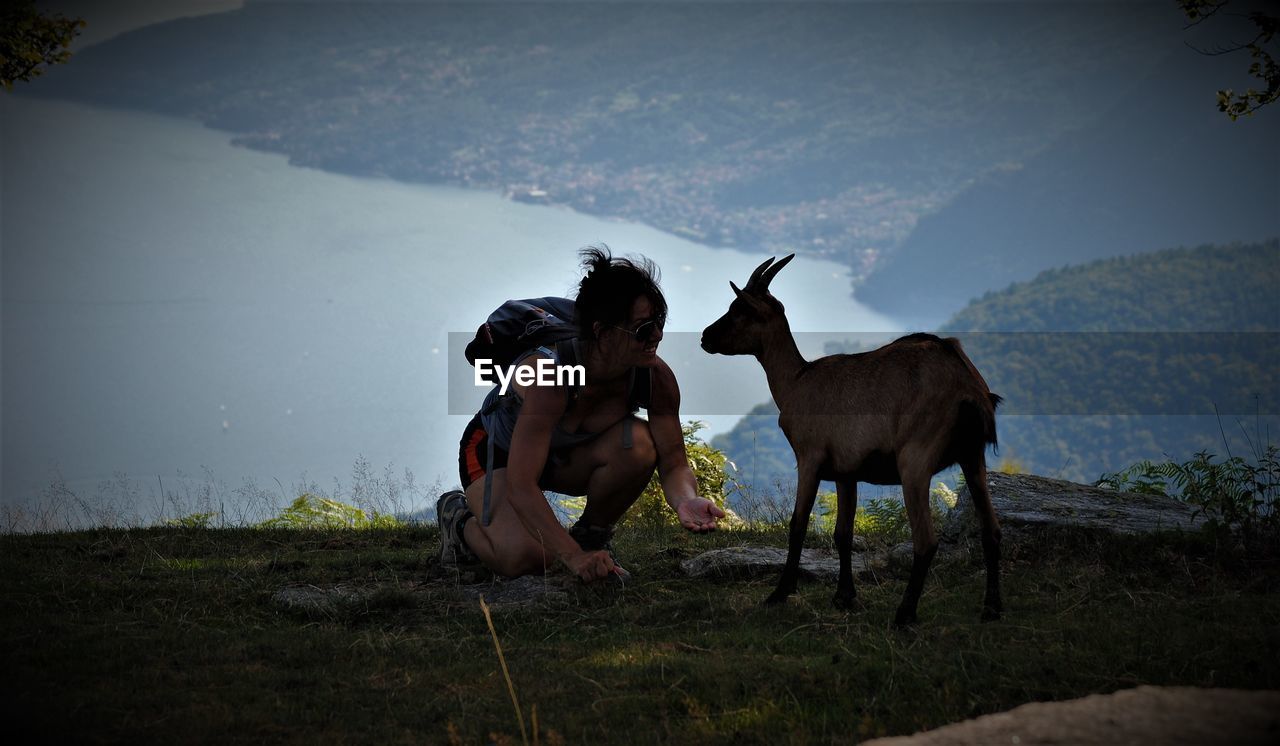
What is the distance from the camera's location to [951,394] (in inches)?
211

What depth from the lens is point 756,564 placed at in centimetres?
670

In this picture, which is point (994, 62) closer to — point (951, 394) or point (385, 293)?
point (385, 293)

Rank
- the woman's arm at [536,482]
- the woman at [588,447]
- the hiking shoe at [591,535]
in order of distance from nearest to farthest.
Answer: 1. the woman's arm at [536,482]
2. the woman at [588,447]
3. the hiking shoe at [591,535]

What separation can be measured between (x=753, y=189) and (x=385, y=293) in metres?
42.4

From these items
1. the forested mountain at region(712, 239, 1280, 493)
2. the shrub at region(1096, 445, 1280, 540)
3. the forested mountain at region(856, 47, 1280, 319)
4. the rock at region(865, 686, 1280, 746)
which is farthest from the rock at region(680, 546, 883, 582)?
the forested mountain at region(856, 47, 1280, 319)

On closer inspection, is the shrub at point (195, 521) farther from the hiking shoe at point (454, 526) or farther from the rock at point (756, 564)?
the rock at point (756, 564)

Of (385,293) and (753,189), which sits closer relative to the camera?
(385,293)

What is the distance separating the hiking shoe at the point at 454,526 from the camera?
21.7 feet

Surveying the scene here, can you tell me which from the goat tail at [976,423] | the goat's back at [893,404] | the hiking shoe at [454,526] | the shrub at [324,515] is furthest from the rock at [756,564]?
the shrub at [324,515]

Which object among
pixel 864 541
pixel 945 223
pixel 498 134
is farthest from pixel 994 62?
pixel 864 541

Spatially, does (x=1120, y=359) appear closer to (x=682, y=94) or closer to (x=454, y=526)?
(x=454, y=526)

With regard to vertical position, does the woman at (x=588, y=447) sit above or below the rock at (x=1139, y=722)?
above

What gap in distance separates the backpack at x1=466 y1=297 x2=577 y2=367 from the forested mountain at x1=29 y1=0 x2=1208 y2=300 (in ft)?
212

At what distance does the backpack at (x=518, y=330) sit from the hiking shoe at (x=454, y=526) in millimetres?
823
